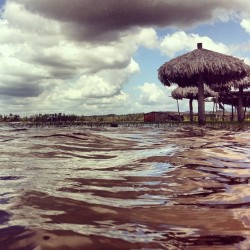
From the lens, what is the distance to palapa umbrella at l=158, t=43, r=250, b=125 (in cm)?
1390

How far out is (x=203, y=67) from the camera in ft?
45.2

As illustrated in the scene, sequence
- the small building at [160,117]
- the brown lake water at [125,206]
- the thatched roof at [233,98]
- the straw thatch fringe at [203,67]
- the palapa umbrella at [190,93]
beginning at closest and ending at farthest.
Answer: the brown lake water at [125,206] → the straw thatch fringe at [203,67] → the thatched roof at [233,98] → the palapa umbrella at [190,93] → the small building at [160,117]

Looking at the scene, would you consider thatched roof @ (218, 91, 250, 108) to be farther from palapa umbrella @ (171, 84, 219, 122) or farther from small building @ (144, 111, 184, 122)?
small building @ (144, 111, 184, 122)

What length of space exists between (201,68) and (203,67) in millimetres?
89

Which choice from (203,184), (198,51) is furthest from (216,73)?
(203,184)

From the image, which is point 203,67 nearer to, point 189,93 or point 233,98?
point 189,93

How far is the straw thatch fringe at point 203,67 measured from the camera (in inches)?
547

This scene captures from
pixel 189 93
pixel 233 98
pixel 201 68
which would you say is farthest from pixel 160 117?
pixel 201 68

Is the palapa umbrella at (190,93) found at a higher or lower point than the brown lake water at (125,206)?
higher

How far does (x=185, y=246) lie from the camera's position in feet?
4.26

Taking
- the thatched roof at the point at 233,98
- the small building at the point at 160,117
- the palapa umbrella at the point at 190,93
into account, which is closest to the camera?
the thatched roof at the point at 233,98

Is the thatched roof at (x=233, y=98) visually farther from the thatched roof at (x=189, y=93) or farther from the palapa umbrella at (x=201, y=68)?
the palapa umbrella at (x=201, y=68)

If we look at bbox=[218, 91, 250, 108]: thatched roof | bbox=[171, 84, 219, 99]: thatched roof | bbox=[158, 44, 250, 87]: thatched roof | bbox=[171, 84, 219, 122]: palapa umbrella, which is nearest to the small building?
bbox=[218, 91, 250, 108]: thatched roof

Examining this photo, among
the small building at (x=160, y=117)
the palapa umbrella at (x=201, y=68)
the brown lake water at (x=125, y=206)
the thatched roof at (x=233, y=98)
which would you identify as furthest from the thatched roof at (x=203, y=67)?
the small building at (x=160, y=117)
